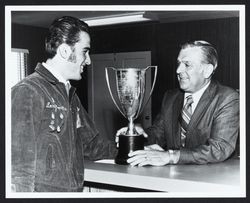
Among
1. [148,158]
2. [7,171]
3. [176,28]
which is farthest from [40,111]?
[176,28]

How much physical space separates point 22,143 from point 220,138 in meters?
1.17

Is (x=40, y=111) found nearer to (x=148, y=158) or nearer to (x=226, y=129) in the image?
(x=148, y=158)

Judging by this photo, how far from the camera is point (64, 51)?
7.11ft

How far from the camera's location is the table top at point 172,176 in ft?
6.12

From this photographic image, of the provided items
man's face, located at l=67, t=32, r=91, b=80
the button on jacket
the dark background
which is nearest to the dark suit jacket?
the button on jacket

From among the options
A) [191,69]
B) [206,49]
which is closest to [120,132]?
[191,69]

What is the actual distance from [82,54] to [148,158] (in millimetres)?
689

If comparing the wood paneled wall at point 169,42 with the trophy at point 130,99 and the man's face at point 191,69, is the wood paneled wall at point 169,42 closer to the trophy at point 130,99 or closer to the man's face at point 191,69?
the man's face at point 191,69

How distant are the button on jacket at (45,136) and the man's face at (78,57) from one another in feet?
0.31

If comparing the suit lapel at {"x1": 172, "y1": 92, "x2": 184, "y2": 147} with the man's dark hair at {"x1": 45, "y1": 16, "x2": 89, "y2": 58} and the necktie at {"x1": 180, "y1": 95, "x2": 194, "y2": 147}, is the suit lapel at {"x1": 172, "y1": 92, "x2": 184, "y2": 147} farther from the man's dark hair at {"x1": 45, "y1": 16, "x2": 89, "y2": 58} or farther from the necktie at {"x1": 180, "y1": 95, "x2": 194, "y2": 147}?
the man's dark hair at {"x1": 45, "y1": 16, "x2": 89, "y2": 58}

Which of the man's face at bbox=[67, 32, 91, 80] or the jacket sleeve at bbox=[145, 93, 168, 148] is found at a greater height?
the man's face at bbox=[67, 32, 91, 80]

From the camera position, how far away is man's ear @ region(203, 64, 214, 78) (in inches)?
108

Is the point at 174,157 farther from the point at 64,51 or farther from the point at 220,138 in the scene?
the point at 64,51

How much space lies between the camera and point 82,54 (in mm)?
2215
